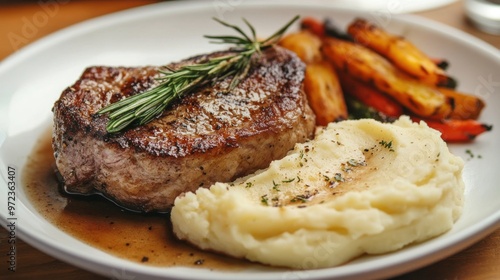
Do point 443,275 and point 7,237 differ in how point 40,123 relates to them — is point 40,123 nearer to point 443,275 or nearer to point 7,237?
point 7,237

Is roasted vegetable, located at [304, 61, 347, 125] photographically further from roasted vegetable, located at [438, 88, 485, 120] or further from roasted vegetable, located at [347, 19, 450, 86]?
roasted vegetable, located at [438, 88, 485, 120]

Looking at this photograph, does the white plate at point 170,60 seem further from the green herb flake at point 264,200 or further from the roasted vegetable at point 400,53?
the roasted vegetable at point 400,53

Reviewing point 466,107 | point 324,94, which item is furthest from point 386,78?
point 466,107


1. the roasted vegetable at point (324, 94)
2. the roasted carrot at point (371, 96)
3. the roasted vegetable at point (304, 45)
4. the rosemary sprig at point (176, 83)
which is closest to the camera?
the rosemary sprig at point (176, 83)

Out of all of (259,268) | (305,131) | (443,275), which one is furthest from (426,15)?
(259,268)

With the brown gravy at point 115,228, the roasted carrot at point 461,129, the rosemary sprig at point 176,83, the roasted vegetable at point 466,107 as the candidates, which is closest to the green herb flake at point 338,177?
the brown gravy at point 115,228
